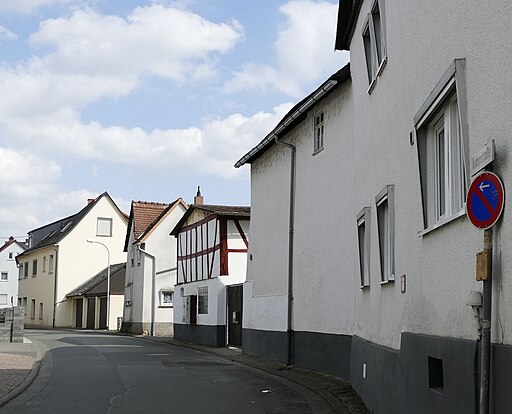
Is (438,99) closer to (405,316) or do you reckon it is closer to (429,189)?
(429,189)

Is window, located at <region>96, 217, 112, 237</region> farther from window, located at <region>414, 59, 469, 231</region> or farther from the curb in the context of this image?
window, located at <region>414, 59, 469, 231</region>

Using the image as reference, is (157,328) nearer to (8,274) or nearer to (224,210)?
(224,210)

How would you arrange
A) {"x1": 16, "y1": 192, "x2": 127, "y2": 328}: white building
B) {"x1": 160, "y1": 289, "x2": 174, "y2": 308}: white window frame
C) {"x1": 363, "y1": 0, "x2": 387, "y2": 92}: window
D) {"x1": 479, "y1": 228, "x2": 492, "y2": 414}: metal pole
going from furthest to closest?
{"x1": 16, "y1": 192, "x2": 127, "y2": 328}: white building, {"x1": 160, "y1": 289, "x2": 174, "y2": 308}: white window frame, {"x1": 363, "y1": 0, "x2": 387, "y2": 92}: window, {"x1": 479, "y1": 228, "x2": 492, "y2": 414}: metal pole

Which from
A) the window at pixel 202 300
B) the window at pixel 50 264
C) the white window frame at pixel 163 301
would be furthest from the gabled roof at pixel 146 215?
the window at pixel 50 264

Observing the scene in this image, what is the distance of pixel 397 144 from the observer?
984cm

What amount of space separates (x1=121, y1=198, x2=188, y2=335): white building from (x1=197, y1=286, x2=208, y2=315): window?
10.1 metres

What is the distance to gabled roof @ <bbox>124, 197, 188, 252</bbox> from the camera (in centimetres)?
4503

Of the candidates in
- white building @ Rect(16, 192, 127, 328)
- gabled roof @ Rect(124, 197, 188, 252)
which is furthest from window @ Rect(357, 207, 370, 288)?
white building @ Rect(16, 192, 127, 328)

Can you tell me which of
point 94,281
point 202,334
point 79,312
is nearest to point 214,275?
point 202,334

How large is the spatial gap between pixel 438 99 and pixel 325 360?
10.7 metres

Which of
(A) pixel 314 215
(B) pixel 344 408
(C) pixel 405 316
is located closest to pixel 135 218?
(A) pixel 314 215

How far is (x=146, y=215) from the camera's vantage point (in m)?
47.6

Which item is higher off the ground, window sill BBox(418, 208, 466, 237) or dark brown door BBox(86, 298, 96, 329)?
window sill BBox(418, 208, 466, 237)

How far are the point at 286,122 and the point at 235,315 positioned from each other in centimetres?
1019
